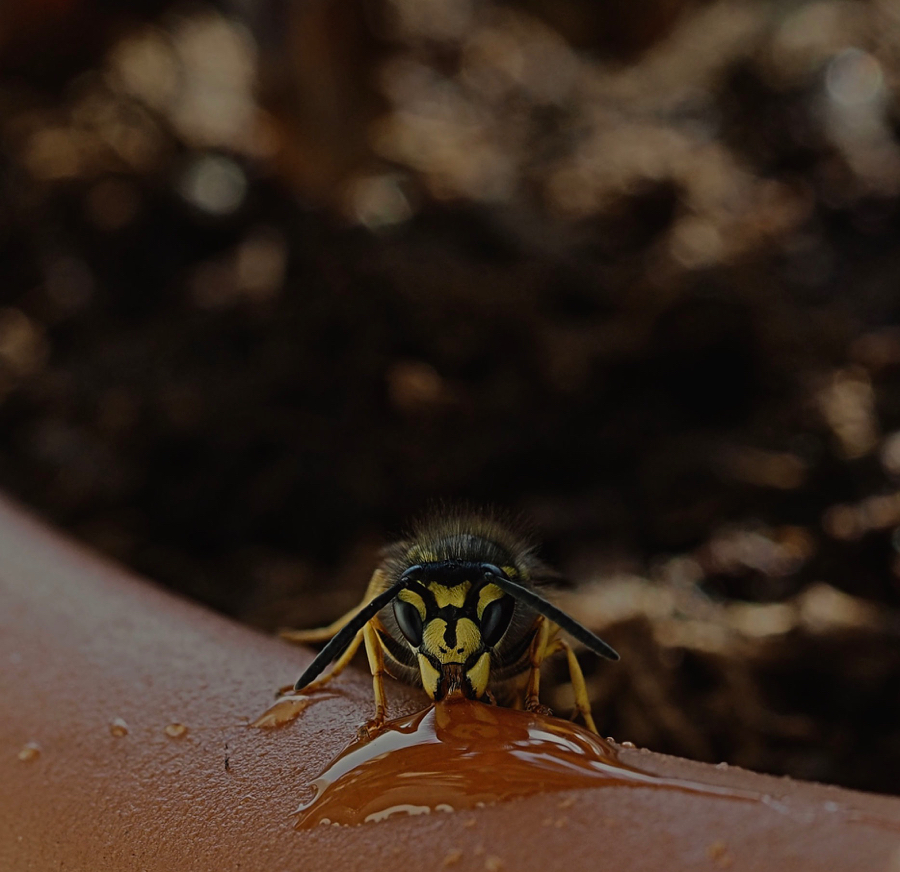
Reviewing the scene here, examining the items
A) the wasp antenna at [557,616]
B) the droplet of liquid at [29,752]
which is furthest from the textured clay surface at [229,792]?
the wasp antenna at [557,616]

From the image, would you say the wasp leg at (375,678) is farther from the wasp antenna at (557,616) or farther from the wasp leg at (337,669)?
the wasp antenna at (557,616)

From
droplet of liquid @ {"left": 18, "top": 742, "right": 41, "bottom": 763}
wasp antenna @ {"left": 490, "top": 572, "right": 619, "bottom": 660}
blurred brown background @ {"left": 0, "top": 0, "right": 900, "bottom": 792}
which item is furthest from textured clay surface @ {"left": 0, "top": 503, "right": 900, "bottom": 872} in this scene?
blurred brown background @ {"left": 0, "top": 0, "right": 900, "bottom": 792}

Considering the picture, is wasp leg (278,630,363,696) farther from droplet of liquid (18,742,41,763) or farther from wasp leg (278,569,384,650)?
droplet of liquid (18,742,41,763)

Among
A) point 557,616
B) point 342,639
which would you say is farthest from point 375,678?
point 557,616

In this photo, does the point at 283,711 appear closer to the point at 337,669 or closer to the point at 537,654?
the point at 337,669

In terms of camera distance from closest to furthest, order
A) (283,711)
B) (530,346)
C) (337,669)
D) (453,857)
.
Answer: (453,857)
(283,711)
(337,669)
(530,346)

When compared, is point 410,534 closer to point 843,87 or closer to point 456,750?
point 456,750
